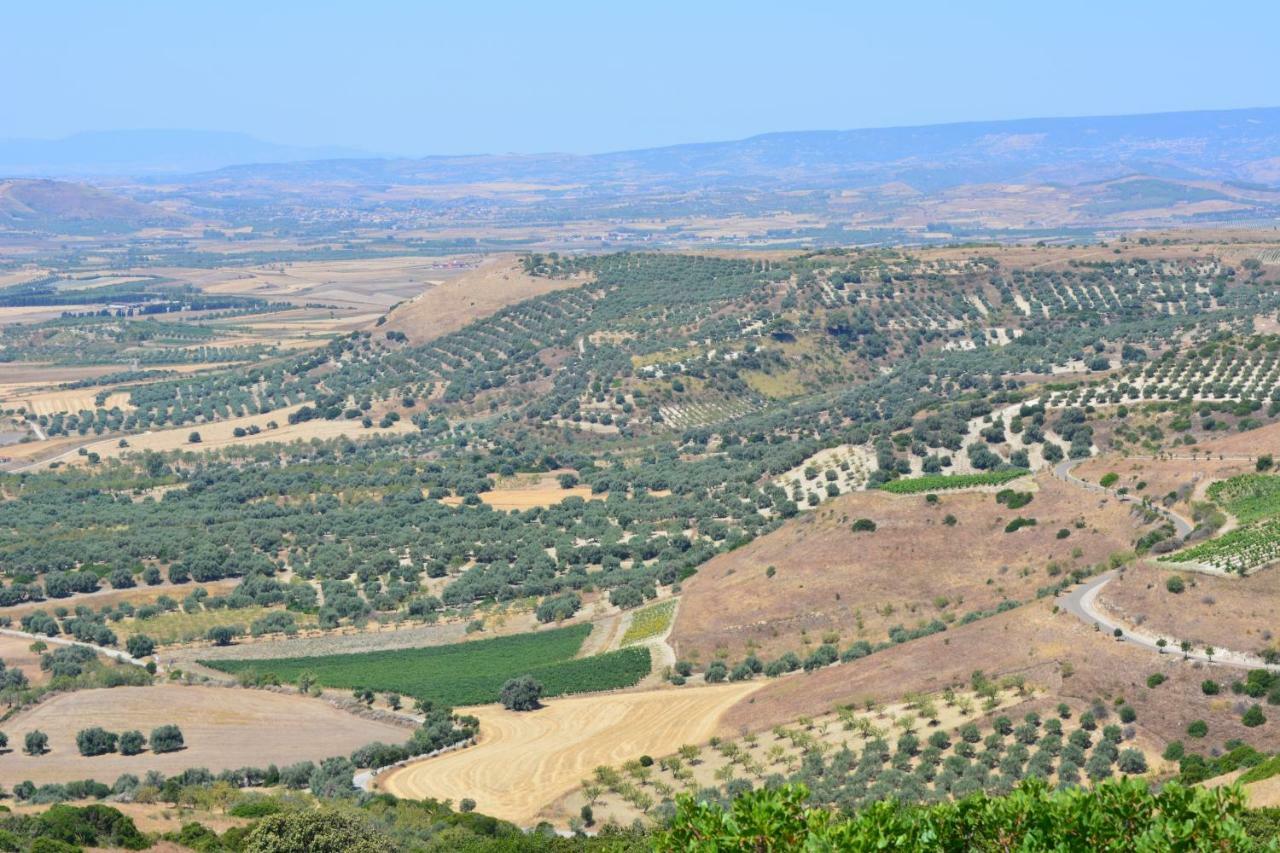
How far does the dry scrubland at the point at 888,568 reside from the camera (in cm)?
7119

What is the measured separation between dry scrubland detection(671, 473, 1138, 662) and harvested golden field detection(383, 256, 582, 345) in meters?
92.2

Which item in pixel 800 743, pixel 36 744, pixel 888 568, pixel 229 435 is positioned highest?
pixel 888 568


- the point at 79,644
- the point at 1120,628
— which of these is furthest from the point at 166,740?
→ the point at 1120,628

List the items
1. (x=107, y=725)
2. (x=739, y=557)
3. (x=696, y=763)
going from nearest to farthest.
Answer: (x=696, y=763)
(x=107, y=725)
(x=739, y=557)

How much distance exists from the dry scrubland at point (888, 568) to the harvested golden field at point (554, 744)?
276 inches

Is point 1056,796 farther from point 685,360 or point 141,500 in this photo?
point 685,360

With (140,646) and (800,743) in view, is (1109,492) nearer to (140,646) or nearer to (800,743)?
(800,743)

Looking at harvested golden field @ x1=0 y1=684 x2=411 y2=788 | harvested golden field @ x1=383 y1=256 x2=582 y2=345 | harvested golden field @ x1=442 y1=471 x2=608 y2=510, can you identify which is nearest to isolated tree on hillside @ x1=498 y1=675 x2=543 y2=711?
harvested golden field @ x1=0 y1=684 x2=411 y2=788

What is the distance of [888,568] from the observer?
246 feet

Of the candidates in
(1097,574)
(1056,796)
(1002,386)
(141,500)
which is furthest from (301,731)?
(1002,386)

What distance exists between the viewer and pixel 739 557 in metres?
82.9

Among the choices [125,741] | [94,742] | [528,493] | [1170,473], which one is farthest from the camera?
[528,493]

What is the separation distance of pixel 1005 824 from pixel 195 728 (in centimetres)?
4046

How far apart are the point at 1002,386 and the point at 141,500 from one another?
61776 mm
